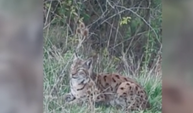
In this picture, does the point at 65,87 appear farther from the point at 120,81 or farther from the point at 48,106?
the point at 120,81

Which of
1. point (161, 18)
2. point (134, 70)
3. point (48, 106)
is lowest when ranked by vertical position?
point (48, 106)

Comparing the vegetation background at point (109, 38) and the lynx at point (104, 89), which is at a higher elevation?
the vegetation background at point (109, 38)

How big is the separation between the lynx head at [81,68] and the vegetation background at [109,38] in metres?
0.03

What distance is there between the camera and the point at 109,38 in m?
1.25

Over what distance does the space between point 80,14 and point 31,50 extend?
266 millimetres

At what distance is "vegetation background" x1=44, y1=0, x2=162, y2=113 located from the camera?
1238mm

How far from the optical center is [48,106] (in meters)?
1.26

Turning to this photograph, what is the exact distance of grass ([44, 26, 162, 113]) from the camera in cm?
125

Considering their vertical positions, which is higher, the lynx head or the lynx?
the lynx head

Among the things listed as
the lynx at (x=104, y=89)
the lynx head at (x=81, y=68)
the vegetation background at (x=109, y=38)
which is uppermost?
the vegetation background at (x=109, y=38)

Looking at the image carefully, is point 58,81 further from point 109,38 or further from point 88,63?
point 109,38

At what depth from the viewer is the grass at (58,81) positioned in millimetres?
1246

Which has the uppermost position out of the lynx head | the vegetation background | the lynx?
the vegetation background

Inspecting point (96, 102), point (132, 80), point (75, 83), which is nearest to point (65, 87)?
point (75, 83)
